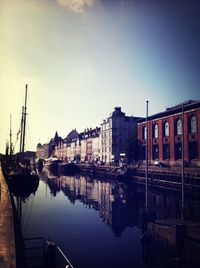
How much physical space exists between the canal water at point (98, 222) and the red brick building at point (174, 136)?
746 inches

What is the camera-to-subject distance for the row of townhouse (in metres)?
62.2

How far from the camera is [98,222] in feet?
94.3

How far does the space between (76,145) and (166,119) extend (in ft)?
299

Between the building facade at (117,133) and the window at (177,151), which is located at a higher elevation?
the building facade at (117,133)

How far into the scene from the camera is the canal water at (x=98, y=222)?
18.6 metres

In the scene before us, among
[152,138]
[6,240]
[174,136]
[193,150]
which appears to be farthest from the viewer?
[152,138]

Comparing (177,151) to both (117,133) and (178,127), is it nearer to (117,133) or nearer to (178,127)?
(178,127)

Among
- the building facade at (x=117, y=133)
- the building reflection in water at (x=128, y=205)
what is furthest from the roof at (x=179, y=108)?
the building reflection in water at (x=128, y=205)

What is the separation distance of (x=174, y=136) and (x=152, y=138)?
35.3 ft

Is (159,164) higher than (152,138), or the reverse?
(152,138)

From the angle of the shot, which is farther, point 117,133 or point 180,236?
point 117,133

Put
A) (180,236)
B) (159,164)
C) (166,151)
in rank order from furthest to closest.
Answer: (166,151)
(159,164)
(180,236)

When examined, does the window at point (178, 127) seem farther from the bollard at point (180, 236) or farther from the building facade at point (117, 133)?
the bollard at point (180, 236)

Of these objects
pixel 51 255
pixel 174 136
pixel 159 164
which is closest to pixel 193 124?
pixel 174 136
